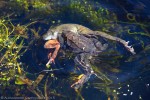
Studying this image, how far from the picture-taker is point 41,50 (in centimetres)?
468

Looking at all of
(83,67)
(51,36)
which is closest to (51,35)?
(51,36)

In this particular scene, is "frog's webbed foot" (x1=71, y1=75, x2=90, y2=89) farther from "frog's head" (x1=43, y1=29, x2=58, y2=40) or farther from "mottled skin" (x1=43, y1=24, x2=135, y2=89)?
"frog's head" (x1=43, y1=29, x2=58, y2=40)

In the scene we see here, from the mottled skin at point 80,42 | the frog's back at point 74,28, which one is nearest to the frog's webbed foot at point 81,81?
the mottled skin at point 80,42

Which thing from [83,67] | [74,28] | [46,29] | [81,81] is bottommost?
[81,81]

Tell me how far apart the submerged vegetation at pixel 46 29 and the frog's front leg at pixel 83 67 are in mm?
79

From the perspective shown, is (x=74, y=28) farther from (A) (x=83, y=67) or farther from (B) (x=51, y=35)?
(A) (x=83, y=67)

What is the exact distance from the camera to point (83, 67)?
13.9ft

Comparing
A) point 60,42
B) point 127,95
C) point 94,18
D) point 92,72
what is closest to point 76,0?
point 94,18

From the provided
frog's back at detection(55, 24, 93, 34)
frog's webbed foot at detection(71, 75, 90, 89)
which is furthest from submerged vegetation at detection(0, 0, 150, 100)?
frog's back at detection(55, 24, 93, 34)

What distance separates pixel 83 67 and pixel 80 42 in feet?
1.21

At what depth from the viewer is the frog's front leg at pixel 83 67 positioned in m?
4.17

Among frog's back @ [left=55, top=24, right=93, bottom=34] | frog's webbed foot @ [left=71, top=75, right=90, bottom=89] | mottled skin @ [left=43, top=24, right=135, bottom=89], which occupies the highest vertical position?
frog's back @ [left=55, top=24, right=93, bottom=34]

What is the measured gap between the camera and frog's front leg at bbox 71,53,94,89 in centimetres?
417

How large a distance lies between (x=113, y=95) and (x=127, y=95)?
0.56 feet
